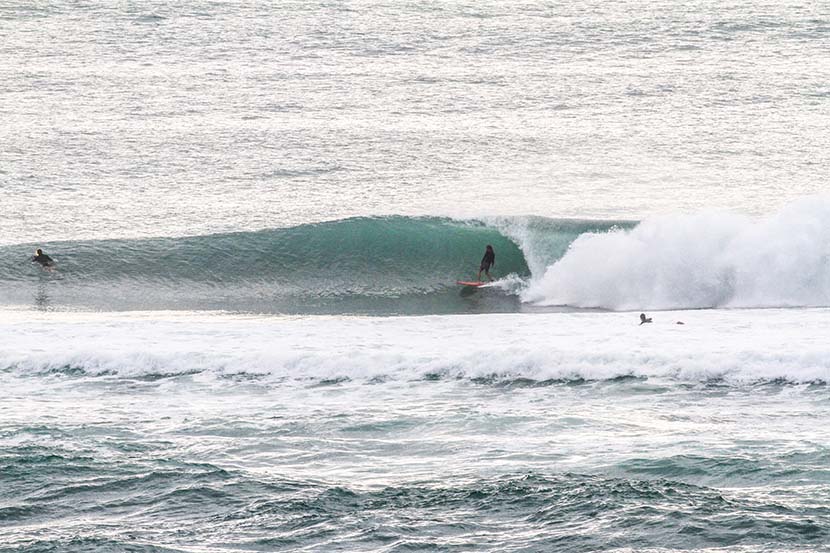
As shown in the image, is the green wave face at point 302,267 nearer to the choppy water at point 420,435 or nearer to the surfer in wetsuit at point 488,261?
the surfer in wetsuit at point 488,261

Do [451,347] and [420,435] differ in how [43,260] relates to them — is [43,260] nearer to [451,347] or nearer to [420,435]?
[451,347]

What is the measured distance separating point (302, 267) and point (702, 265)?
8.30 metres

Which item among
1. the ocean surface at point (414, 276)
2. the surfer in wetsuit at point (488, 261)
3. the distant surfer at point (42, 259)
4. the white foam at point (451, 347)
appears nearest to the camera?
the ocean surface at point (414, 276)

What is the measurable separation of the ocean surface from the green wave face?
0.27ft

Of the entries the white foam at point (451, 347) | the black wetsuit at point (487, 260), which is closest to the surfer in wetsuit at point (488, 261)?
the black wetsuit at point (487, 260)

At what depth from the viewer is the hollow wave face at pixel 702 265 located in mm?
24547

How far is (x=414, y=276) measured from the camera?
2756 centimetres

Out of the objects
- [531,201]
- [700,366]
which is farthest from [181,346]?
[531,201]

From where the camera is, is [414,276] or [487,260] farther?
[414,276]

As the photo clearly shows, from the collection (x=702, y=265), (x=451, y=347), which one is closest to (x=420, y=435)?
(x=451, y=347)

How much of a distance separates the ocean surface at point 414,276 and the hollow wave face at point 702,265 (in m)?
0.07

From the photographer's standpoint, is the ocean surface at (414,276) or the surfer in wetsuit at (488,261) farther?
the surfer in wetsuit at (488,261)

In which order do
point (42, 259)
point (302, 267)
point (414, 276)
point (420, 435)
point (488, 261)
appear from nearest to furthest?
point (420, 435)
point (488, 261)
point (42, 259)
point (414, 276)
point (302, 267)

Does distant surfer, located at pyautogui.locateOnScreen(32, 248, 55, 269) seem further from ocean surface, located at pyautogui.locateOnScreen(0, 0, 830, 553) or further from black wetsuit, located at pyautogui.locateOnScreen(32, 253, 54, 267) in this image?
ocean surface, located at pyautogui.locateOnScreen(0, 0, 830, 553)
